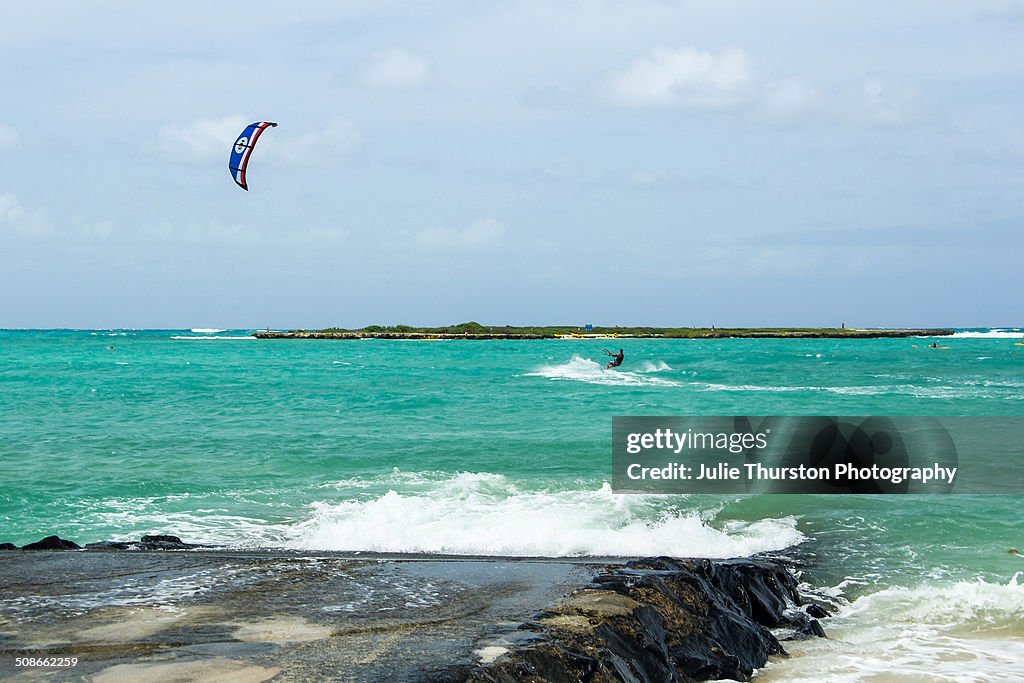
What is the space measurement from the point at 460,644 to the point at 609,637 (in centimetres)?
108

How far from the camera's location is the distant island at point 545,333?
14962 centimetres

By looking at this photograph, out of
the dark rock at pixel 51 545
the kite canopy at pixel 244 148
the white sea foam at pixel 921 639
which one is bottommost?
the white sea foam at pixel 921 639

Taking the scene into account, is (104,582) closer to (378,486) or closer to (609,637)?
(609,637)

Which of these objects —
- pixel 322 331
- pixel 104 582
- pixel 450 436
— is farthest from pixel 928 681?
pixel 322 331

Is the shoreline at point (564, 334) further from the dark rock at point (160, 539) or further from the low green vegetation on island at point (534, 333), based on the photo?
the dark rock at point (160, 539)

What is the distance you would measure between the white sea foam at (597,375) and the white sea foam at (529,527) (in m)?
30.3

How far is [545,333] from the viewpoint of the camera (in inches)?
5960

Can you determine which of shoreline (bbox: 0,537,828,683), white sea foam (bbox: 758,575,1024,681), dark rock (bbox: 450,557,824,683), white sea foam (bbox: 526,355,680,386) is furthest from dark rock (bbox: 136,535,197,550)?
white sea foam (bbox: 526,355,680,386)

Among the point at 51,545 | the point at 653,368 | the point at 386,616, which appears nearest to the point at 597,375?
the point at 653,368

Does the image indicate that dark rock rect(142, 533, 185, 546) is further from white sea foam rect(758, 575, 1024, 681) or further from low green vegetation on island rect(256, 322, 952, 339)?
low green vegetation on island rect(256, 322, 952, 339)

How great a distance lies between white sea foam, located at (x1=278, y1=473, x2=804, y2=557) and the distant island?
130 metres

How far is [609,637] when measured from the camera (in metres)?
6.47

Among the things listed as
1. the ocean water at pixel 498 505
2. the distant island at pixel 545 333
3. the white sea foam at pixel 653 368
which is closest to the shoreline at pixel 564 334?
the distant island at pixel 545 333

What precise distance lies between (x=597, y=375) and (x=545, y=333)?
97428 mm
